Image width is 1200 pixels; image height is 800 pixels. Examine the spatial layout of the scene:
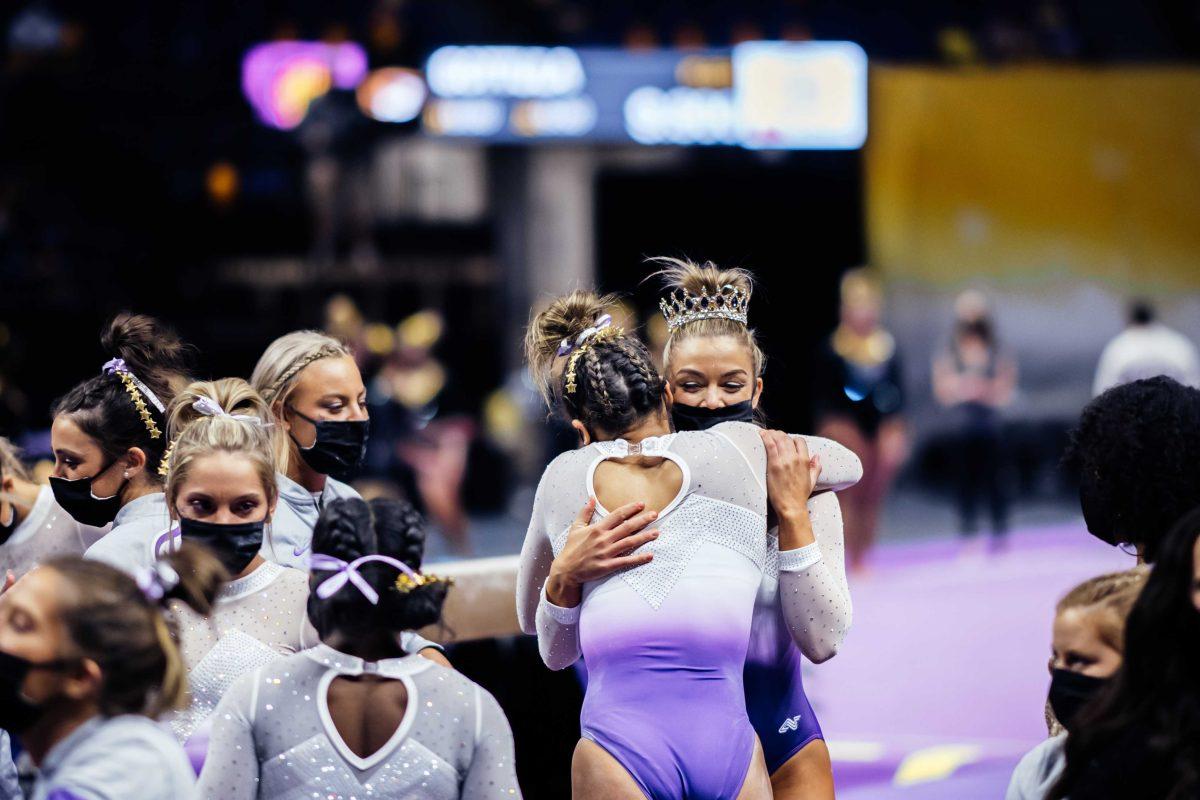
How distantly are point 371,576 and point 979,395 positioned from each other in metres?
9.02

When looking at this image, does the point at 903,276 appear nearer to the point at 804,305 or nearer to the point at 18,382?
the point at 804,305

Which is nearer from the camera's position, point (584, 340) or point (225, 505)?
point (225, 505)

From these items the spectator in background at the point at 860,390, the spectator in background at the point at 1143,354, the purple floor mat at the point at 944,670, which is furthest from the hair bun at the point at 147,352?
the spectator in background at the point at 1143,354

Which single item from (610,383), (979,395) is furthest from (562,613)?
(979,395)

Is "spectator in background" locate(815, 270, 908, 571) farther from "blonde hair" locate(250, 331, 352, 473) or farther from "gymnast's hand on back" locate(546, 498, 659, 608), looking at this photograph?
"gymnast's hand on back" locate(546, 498, 659, 608)

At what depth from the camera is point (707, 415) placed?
3037 millimetres

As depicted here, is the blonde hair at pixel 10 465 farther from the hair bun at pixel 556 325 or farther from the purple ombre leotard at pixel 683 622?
the purple ombre leotard at pixel 683 622

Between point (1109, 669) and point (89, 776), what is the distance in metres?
1.52

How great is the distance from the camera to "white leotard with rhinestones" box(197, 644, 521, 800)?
2.23m

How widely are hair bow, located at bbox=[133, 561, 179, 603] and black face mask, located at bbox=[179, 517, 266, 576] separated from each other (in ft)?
1.49

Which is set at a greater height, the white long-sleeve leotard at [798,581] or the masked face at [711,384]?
the masked face at [711,384]

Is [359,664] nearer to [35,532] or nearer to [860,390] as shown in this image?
[35,532]

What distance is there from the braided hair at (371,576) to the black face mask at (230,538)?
21.6 inches

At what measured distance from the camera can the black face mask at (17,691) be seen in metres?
2.06
